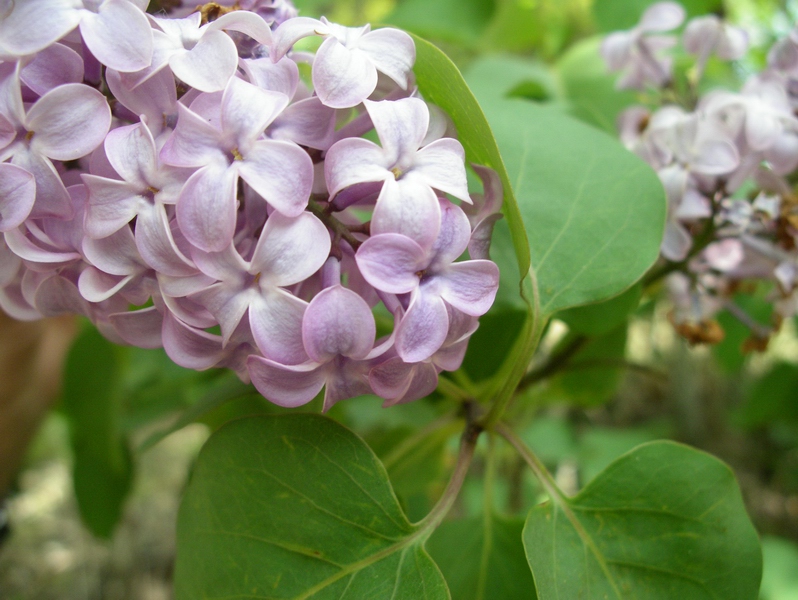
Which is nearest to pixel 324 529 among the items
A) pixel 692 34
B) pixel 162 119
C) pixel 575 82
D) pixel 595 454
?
pixel 162 119

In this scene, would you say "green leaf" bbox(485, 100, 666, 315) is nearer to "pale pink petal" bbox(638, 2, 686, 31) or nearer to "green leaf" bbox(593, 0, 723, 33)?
"pale pink petal" bbox(638, 2, 686, 31)

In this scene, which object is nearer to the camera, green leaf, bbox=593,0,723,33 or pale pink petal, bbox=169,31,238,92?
pale pink petal, bbox=169,31,238,92

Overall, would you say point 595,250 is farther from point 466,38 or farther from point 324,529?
point 466,38

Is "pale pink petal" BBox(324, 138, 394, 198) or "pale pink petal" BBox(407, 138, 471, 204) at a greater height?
"pale pink petal" BBox(407, 138, 471, 204)

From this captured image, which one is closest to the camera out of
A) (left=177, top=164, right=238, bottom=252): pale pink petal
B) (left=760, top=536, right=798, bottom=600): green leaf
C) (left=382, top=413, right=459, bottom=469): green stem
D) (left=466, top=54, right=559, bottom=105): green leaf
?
(left=177, top=164, right=238, bottom=252): pale pink petal

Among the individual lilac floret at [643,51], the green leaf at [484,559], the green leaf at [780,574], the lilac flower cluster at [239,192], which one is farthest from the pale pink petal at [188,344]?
the green leaf at [780,574]

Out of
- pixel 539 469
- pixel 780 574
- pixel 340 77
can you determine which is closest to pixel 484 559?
pixel 539 469

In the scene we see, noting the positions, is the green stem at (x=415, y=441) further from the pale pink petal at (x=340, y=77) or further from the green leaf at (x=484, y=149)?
the pale pink petal at (x=340, y=77)

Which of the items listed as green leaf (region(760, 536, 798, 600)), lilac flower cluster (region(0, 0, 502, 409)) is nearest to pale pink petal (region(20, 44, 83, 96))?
lilac flower cluster (region(0, 0, 502, 409))
